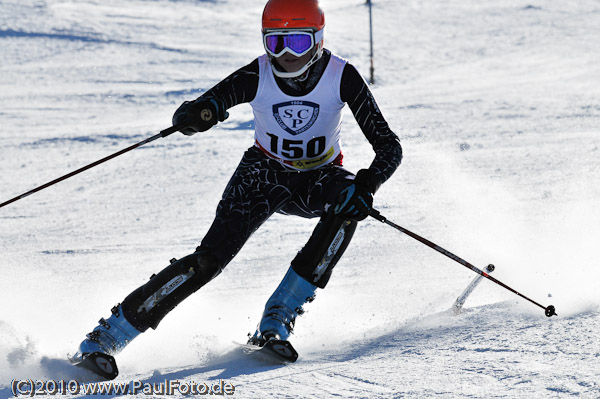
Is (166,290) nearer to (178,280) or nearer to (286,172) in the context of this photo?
(178,280)

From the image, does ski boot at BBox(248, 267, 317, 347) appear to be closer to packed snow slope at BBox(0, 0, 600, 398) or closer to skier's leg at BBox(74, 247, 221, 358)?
packed snow slope at BBox(0, 0, 600, 398)

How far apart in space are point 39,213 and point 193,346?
3900 millimetres

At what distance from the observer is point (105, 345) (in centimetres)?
342

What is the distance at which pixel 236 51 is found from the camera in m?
16.7

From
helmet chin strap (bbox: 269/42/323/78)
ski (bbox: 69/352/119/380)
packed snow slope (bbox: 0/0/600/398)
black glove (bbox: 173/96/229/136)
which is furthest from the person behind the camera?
helmet chin strap (bbox: 269/42/323/78)

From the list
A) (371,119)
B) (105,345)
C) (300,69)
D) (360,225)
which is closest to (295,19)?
(300,69)

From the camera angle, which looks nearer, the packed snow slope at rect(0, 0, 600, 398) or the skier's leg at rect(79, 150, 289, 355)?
the packed snow slope at rect(0, 0, 600, 398)

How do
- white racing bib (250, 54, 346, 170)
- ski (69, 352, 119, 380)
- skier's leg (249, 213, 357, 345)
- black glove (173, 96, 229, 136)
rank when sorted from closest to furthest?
ski (69, 352, 119, 380) < skier's leg (249, 213, 357, 345) < black glove (173, 96, 229, 136) < white racing bib (250, 54, 346, 170)

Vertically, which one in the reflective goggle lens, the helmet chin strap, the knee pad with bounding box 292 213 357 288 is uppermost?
the reflective goggle lens

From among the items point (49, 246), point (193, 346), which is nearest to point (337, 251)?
point (193, 346)

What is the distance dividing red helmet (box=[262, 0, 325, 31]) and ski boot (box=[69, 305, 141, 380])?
1534mm

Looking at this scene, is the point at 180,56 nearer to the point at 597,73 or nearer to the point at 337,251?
the point at 597,73

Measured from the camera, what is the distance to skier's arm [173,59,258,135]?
3.83m

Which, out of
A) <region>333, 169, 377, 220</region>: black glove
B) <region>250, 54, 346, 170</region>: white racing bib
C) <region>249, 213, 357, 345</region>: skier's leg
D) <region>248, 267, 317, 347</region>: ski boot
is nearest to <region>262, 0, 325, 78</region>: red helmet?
<region>250, 54, 346, 170</region>: white racing bib
